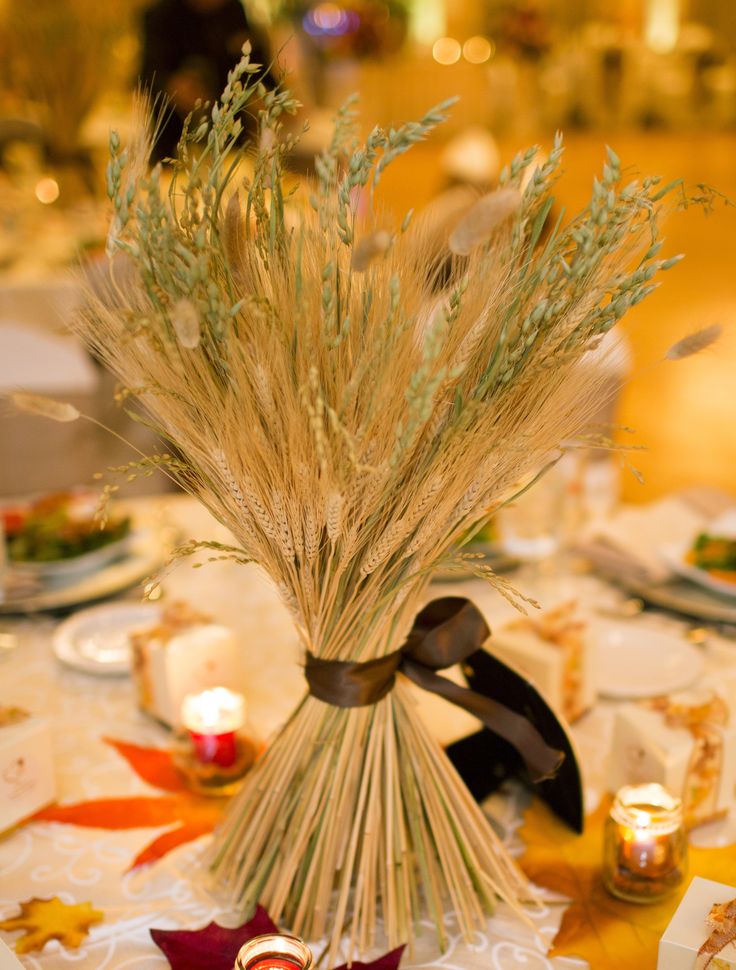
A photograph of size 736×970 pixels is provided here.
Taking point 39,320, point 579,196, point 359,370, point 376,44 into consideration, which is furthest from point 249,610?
point 376,44

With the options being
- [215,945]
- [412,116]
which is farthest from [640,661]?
[412,116]

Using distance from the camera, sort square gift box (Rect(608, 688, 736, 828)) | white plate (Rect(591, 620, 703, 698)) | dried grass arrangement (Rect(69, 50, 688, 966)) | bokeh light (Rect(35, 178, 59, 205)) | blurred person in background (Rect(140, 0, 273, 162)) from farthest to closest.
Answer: blurred person in background (Rect(140, 0, 273, 162)) < bokeh light (Rect(35, 178, 59, 205)) < white plate (Rect(591, 620, 703, 698)) < square gift box (Rect(608, 688, 736, 828)) < dried grass arrangement (Rect(69, 50, 688, 966))

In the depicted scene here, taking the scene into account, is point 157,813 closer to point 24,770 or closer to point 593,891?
point 24,770

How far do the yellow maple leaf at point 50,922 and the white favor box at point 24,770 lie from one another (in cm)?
11

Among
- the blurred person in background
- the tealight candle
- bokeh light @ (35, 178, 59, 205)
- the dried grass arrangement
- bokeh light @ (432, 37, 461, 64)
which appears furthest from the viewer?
bokeh light @ (432, 37, 461, 64)

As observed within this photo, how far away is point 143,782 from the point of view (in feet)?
3.40

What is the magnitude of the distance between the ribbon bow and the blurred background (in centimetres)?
33

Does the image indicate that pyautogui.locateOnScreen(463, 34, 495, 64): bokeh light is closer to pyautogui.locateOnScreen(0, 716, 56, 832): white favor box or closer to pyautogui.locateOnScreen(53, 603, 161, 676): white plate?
pyautogui.locateOnScreen(53, 603, 161, 676): white plate

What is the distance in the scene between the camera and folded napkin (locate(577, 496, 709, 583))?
142 cm

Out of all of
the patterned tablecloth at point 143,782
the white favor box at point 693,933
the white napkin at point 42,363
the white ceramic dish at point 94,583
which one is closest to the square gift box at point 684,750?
the patterned tablecloth at point 143,782

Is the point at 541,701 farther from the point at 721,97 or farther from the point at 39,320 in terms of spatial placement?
the point at 721,97

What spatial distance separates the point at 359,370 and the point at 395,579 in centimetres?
18

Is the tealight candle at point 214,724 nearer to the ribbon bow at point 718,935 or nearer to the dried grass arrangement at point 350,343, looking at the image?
the dried grass arrangement at point 350,343

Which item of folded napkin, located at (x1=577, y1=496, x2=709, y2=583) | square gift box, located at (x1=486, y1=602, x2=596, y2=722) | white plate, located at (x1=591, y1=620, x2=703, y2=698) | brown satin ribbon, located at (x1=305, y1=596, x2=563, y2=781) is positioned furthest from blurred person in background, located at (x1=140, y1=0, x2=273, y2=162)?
brown satin ribbon, located at (x1=305, y1=596, x2=563, y2=781)
